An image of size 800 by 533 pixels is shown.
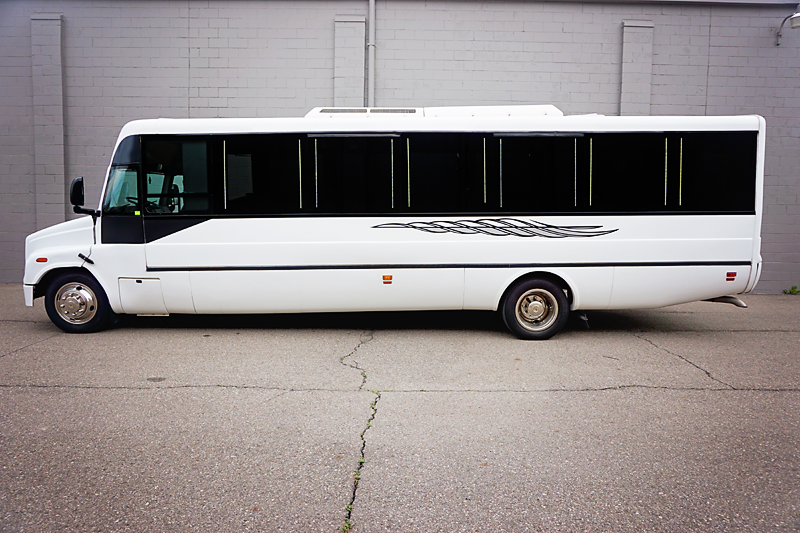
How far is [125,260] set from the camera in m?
7.37

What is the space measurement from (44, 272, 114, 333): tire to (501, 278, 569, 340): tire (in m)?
4.95

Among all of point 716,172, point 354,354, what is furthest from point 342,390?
point 716,172

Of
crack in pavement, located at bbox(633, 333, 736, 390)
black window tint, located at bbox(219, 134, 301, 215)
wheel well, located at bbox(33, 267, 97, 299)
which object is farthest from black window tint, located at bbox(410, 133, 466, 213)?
wheel well, located at bbox(33, 267, 97, 299)

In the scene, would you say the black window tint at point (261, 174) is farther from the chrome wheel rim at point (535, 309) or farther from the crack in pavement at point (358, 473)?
the crack in pavement at point (358, 473)

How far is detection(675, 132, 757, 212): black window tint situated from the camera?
7344mm

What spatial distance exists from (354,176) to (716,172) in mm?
4361

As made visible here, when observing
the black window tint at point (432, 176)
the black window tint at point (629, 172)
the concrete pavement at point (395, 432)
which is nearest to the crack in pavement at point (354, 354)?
the concrete pavement at point (395, 432)

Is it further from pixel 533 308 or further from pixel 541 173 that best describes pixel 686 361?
pixel 541 173

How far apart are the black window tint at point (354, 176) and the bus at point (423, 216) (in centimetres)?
2

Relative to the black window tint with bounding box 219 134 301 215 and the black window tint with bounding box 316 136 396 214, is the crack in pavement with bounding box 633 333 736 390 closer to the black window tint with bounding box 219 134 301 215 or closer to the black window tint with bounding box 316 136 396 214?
the black window tint with bounding box 316 136 396 214

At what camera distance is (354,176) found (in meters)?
7.40

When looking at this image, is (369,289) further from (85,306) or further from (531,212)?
(85,306)

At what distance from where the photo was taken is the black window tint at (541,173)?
24.2 feet

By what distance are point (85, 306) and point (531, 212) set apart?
5539 millimetres
